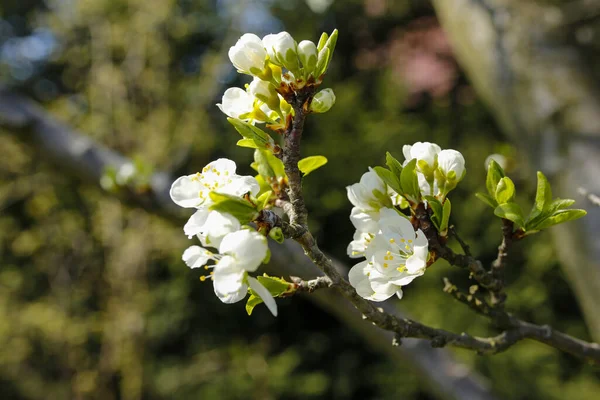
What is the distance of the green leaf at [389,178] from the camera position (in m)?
0.53

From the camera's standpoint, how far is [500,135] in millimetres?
3398

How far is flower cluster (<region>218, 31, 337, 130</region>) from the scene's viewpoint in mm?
514

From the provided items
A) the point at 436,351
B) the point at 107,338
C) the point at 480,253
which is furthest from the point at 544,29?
the point at 107,338

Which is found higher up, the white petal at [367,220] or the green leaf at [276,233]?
the green leaf at [276,233]

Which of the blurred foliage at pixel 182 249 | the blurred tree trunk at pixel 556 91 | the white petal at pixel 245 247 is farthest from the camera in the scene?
the blurred foliage at pixel 182 249

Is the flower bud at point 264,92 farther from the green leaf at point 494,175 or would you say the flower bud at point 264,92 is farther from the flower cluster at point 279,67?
the green leaf at point 494,175

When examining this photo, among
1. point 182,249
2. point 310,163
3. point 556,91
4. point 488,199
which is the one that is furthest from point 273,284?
point 182,249

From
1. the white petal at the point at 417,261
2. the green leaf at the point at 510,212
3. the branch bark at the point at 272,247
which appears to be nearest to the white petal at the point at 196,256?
the white petal at the point at 417,261

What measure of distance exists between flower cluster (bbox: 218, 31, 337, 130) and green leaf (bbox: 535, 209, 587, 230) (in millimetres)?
270

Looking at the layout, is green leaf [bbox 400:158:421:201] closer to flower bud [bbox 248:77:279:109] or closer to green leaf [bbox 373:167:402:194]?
green leaf [bbox 373:167:402:194]

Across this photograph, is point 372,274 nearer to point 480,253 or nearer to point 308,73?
point 308,73

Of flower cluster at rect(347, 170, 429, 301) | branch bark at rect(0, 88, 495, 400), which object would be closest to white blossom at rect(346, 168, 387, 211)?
flower cluster at rect(347, 170, 429, 301)

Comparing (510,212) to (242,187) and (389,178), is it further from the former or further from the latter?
(242,187)

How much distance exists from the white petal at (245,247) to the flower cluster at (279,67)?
154 mm
